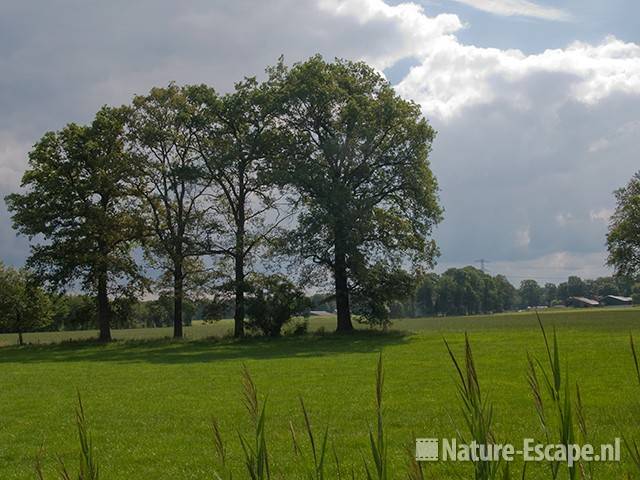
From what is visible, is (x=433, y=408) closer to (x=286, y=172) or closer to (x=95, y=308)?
(x=286, y=172)

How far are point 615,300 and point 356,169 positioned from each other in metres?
152

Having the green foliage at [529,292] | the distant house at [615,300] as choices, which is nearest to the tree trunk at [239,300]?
the distant house at [615,300]

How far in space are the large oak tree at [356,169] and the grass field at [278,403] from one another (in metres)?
13.7

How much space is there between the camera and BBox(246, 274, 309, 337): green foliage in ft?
154

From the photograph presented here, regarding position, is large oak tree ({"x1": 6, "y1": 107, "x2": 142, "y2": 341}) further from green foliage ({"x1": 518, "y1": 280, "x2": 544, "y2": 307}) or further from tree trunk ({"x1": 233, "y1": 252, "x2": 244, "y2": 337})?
green foliage ({"x1": 518, "y1": 280, "x2": 544, "y2": 307})

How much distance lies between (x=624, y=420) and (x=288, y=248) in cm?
3479

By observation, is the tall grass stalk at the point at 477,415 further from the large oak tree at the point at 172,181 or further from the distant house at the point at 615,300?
the distant house at the point at 615,300

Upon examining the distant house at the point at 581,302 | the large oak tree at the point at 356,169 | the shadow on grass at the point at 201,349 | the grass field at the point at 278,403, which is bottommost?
the distant house at the point at 581,302

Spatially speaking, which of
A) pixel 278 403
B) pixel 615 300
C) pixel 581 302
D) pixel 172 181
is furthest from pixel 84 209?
pixel 615 300

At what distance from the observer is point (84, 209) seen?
47625mm

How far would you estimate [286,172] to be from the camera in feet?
146

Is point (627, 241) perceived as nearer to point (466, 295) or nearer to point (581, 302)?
point (466, 295)

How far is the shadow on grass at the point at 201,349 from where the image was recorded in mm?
33375

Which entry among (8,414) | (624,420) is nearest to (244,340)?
(8,414)
